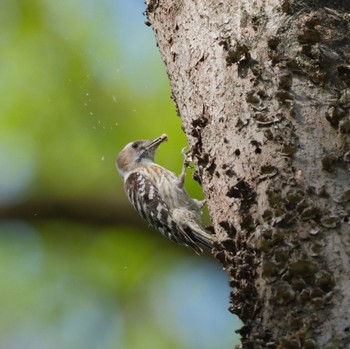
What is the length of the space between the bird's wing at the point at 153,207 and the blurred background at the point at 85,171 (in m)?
0.45

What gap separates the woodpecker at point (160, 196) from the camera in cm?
573

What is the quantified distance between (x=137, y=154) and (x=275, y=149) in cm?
401

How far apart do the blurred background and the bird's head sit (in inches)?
8.7

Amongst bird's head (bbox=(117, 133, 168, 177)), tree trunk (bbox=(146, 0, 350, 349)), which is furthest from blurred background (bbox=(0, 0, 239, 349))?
tree trunk (bbox=(146, 0, 350, 349))

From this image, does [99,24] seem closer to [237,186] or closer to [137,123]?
[137,123]

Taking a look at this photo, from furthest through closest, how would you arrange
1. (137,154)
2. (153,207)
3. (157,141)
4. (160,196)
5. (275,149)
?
1. (137,154)
2. (157,141)
3. (160,196)
4. (153,207)
5. (275,149)

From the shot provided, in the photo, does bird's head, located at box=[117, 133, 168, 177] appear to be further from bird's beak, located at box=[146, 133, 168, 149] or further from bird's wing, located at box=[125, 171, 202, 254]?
bird's wing, located at box=[125, 171, 202, 254]

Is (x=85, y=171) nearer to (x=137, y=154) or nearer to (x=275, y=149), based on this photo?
(x=137, y=154)

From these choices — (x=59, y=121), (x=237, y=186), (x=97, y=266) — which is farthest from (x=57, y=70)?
(x=237, y=186)

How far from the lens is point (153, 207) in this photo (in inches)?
238

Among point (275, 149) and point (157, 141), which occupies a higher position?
point (275, 149)

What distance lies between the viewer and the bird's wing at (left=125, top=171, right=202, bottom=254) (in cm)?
578

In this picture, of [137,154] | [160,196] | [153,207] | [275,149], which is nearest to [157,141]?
[137,154]

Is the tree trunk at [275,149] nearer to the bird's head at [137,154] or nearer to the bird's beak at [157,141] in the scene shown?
the bird's beak at [157,141]
